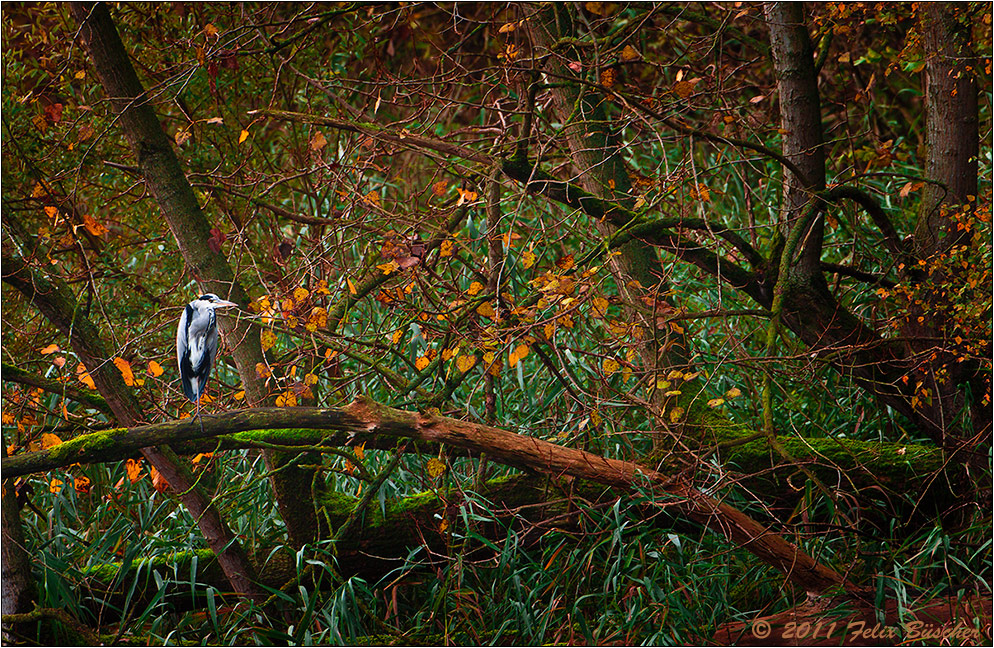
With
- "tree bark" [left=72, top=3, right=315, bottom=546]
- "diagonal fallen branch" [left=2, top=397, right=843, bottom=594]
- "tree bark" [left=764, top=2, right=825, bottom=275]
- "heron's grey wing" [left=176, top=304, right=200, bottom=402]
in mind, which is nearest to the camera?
"diagonal fallen branch" [left=2, top=397, right=843, bottom=594]

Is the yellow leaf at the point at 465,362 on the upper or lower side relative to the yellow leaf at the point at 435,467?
upper

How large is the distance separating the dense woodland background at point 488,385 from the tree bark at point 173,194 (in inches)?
0.6

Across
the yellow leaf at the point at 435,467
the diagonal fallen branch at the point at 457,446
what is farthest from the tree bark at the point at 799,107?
the yellow leaf at the point at 435,467

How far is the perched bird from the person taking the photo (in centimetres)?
298

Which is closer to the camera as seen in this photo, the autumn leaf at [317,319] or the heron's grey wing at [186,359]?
the autumn leaf at [317,319]

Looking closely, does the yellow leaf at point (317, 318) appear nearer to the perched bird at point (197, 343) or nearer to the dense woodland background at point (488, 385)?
the dense woodland background at point (488, 385)

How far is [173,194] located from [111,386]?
2.49ft

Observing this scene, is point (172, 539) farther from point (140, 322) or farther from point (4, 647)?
point (140, 322)

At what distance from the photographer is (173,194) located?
10.8 ft

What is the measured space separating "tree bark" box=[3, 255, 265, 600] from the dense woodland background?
1cm

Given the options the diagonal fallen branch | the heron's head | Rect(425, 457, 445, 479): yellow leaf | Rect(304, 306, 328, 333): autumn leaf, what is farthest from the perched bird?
Rect(425, 457, 445, 479): yellow leaf

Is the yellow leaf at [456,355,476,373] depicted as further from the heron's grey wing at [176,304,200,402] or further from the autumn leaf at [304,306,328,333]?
the heron's grey wing at [176,304,200,402]

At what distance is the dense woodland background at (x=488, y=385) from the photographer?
3.00 metres

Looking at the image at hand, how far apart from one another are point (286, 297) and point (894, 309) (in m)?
2.79
